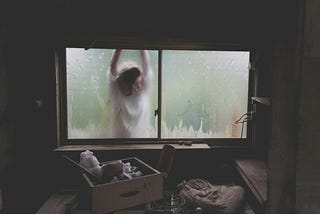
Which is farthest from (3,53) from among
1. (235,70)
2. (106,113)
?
(235,70)

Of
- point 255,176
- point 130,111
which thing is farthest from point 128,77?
point 255,176

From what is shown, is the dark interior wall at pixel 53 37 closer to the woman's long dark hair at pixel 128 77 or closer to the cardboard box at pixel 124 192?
the woman's long dark hair at pixel 128 77

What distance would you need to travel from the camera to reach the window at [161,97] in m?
3.02

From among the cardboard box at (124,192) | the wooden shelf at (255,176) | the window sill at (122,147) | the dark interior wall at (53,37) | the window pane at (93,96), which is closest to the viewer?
the cardboard box at (124,192)

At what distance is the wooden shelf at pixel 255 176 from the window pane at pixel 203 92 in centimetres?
35

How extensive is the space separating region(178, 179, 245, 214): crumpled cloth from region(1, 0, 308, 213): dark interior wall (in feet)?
1.12

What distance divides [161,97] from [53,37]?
123 cm

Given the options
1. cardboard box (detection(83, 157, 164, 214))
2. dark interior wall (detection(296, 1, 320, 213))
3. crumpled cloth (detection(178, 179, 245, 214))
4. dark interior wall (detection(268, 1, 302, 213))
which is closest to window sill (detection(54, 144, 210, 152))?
crumpled cloth (detection(178, 179, 245, 214))

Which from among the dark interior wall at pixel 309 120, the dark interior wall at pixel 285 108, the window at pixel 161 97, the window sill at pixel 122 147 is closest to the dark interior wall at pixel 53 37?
the window sill at pixel 122 147

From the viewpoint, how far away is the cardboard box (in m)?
1.89

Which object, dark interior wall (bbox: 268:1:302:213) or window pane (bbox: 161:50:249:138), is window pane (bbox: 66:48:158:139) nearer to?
window pane (bbox: 161:50:249:138)

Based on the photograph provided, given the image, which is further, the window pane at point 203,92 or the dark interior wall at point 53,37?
the window pane at point 203,92

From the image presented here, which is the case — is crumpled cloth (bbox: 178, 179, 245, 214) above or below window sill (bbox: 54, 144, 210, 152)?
below

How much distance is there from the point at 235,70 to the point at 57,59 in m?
1.85
